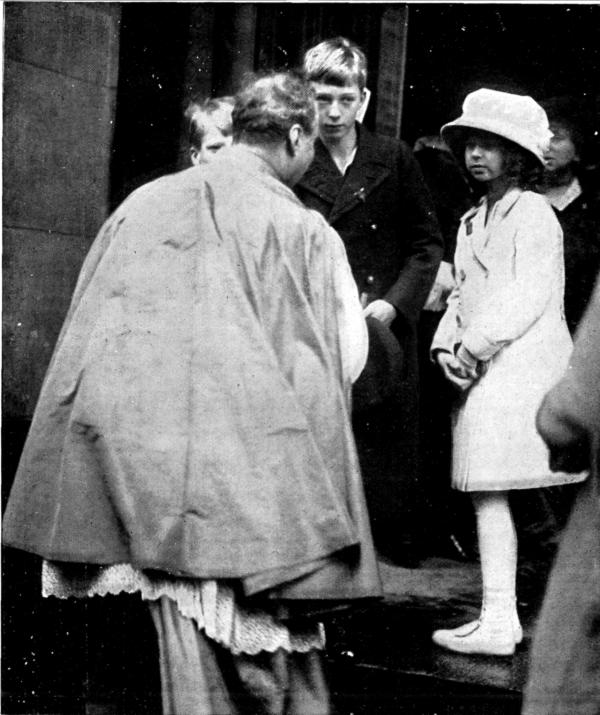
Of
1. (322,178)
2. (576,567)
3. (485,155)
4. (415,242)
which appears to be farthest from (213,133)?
(576,567)

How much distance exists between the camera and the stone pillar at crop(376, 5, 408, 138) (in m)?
3.43

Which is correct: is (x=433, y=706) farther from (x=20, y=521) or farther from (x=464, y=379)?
(x=20, y=521)

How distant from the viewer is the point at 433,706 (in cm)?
318

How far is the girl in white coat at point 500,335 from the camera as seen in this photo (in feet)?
10.7

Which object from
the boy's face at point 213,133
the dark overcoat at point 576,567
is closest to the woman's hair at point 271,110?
the boy's face at point 213,133

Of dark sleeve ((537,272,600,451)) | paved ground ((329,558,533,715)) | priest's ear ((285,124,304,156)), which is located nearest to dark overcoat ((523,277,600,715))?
dark sleeve ((537,272,600,451))

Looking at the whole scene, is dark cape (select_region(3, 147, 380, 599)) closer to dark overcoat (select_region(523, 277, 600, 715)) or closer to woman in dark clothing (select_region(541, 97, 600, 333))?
dark overcoat (select_region(523, 277, 600, 715))

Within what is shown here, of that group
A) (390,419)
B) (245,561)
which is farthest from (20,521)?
(390,419)

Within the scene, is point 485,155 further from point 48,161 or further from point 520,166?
point 48,161

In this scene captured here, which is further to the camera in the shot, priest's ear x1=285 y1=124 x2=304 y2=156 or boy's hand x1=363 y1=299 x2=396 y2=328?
boy's hand x1=363 y1=299 x2=396 y2=328

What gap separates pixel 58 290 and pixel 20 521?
891mm

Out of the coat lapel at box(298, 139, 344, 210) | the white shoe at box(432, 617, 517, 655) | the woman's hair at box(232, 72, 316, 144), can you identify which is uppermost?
the woman's hair at box(232, 72, 316, 144)

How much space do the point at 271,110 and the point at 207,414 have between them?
846 mm

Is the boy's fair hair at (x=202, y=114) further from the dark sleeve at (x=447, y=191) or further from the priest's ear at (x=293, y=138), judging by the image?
the dark sleeve at (x=447, y=191)
